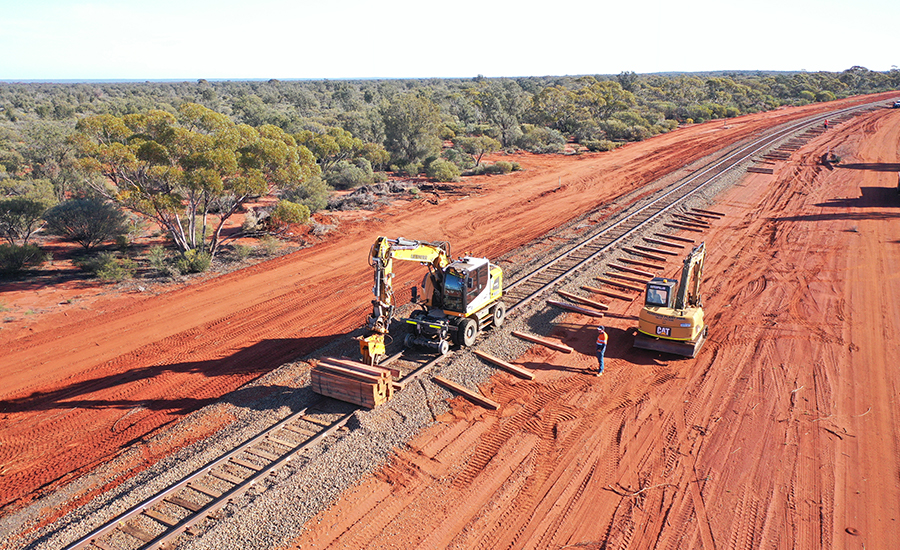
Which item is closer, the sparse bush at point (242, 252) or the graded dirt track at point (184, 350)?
the graded dirt track at point (184, 350)

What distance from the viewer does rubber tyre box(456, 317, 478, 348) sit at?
52.1 ft

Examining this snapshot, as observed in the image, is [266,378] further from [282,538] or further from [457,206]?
[457,206]

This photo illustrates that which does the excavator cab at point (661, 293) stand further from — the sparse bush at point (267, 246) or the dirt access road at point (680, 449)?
the sparse bush at point (267, 246)

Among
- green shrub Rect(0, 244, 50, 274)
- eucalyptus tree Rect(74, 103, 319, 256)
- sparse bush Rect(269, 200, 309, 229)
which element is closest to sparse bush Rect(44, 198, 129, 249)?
green shrub Rect(0, 244, 50, 274)

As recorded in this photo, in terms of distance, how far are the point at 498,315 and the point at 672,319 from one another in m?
5.34

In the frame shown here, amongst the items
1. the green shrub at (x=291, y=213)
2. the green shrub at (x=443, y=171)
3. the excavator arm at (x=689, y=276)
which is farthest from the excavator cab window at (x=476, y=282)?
the green shrub at (x=443, y=171)

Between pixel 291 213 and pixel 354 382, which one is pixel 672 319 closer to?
pixel 354 382

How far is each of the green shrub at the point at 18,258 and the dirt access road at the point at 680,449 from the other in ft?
73.6

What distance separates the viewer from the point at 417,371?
49.2 ft

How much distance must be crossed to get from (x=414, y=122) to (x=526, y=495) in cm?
3963

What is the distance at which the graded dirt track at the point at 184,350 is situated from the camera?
1301 centimetres

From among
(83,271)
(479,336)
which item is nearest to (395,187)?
(83,271)

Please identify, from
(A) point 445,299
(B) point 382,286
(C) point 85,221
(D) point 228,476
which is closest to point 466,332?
(A) point 445,299

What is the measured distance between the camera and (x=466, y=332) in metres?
16.0
